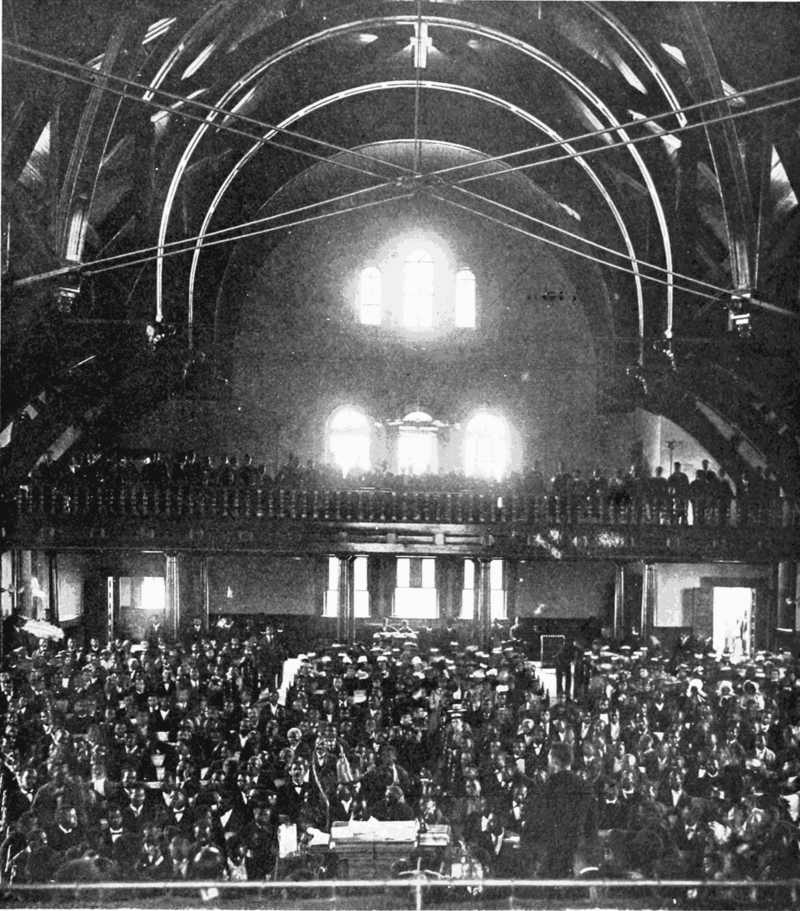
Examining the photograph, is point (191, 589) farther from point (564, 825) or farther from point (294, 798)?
point (564, 825)

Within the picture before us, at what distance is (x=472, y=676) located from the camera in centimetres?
1549

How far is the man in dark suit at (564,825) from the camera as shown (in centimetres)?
994

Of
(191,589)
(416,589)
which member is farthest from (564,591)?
(191,589)

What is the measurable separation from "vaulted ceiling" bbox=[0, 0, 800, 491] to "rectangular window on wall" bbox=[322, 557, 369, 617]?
4.98 m

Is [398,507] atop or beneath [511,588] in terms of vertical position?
atop

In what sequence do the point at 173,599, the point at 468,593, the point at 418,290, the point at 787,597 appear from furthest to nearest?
the point at 418,290
the point at 468,593
the point at 173,599
the point at 787,597

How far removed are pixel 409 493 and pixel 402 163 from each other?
6801mm

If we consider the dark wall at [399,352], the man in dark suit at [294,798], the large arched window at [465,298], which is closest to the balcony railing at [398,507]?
the dark wall at [399,352]

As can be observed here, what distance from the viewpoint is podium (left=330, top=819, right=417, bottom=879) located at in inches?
372

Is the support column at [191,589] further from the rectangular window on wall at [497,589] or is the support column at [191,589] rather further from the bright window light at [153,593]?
the rectangular window on wall at [497,589]

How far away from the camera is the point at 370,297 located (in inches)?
942

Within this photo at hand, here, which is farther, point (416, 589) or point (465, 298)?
point (465, 298)

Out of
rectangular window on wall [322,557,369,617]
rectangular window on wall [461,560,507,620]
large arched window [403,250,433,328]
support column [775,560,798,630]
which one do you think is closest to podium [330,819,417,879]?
support column [775,560,798,630]

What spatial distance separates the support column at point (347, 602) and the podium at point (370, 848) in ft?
27.3
